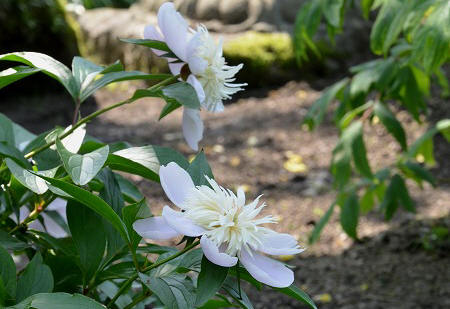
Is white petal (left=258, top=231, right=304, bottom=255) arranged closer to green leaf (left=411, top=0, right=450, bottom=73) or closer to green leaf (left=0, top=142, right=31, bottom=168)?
green leaf (left=0, top=142, right=31, bottom=168)

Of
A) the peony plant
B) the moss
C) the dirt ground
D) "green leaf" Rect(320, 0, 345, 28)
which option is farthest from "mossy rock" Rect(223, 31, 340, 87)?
the peony plant

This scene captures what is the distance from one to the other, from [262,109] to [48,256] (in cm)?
385

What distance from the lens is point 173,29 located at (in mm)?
914

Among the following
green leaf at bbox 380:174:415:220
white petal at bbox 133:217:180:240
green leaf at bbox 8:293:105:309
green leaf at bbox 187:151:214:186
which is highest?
green leaf at bbox 187:151:214:186

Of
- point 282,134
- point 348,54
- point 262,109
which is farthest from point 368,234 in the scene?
point 348,54

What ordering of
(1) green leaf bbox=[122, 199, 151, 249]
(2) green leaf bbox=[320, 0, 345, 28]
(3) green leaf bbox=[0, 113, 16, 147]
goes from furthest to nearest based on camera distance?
1. (2) green leaf bbox=[320, 0, 345, 28]
2. (3) green leaf bbox=[0, 113, 16, 147]
3. (1) green leaf bbox=[122, 199, 151, 249]

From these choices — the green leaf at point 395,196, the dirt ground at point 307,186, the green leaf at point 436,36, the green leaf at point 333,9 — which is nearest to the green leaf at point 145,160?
the green leaf at point 436,36

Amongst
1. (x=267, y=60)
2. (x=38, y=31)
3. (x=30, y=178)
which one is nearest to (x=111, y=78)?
(x=30, y=178)

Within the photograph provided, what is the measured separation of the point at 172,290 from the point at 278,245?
13 centimetres

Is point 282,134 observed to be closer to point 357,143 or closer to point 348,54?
point 348,54

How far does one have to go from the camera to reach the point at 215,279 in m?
0.72

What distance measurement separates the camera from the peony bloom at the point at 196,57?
91 cm

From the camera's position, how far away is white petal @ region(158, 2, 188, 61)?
911 millimetres

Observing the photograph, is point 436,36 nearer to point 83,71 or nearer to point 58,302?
point 83,71
